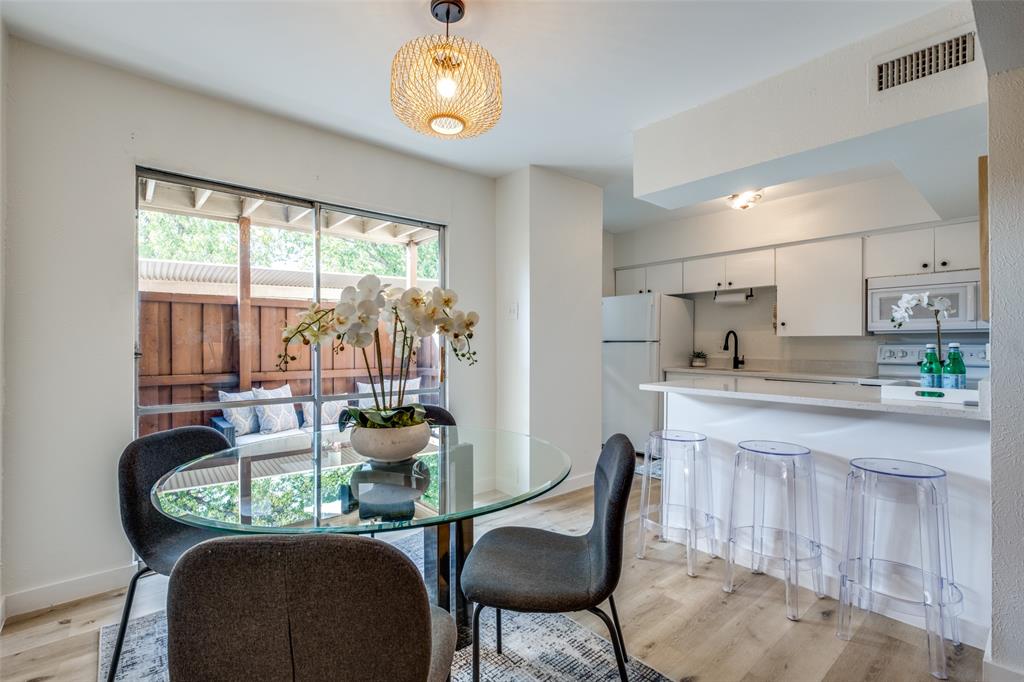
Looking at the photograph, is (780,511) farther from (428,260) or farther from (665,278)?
(665,278)

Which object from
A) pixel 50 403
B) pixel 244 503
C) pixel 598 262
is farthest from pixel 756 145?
pixel 50 403

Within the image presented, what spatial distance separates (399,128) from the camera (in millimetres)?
2949

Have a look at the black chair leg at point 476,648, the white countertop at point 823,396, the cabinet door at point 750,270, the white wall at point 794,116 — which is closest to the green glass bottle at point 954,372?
the white countertop at point 823,396

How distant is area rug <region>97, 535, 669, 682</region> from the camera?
169 cm

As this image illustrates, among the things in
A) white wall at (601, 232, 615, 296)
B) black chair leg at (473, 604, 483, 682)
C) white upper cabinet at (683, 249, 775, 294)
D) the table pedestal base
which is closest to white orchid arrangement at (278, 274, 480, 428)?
the table pedestal base

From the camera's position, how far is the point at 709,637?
1.91 metres

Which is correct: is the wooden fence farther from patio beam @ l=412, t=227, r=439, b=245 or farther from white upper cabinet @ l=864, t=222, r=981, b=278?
white upper cabinet @ l=864, t=222, r=981, b=278

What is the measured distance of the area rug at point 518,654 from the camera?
66.5 inches

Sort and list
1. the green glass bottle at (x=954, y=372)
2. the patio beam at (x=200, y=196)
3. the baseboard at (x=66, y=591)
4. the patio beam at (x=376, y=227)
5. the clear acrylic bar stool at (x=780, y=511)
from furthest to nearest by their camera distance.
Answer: the patio beam at (x=376, y=227), the patio beam at (x=200, y=196), the green glass bottle at (x=954, y=372), the clear acrylic bar stool at (x=780, y=511), the baseboard at (x=66, y=591)

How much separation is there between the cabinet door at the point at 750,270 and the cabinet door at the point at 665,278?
1.65 feet

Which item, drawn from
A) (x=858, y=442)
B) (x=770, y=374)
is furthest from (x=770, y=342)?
(x=858, y=442)

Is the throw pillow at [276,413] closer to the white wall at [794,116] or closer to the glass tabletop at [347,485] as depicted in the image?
the glass tabletop at [347,485]

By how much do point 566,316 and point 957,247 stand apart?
2813 millimetres

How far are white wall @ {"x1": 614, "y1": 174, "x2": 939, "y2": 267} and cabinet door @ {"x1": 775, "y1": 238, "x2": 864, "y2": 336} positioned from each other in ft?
0.40
